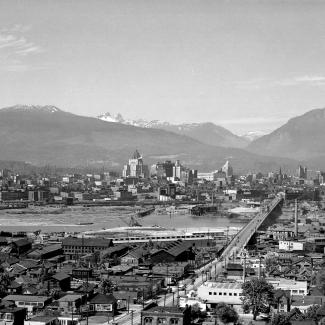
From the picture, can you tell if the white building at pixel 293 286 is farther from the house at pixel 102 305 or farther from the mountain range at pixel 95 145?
the mountain range at pixel 95 145

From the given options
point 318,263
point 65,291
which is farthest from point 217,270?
point 65,291

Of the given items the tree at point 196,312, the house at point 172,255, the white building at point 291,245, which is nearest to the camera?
the tree at point 196,312

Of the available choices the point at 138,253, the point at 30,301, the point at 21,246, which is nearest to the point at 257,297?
the point at 30,301

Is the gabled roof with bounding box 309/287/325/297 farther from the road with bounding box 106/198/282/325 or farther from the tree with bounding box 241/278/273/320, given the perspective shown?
the road with bounding box 106/198/282/325

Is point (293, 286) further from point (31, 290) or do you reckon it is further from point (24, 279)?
point (24, 279)

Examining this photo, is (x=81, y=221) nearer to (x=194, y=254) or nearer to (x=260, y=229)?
(x=260, y=229)

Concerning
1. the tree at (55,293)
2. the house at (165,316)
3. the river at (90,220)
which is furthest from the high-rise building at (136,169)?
the house at (165,316)
